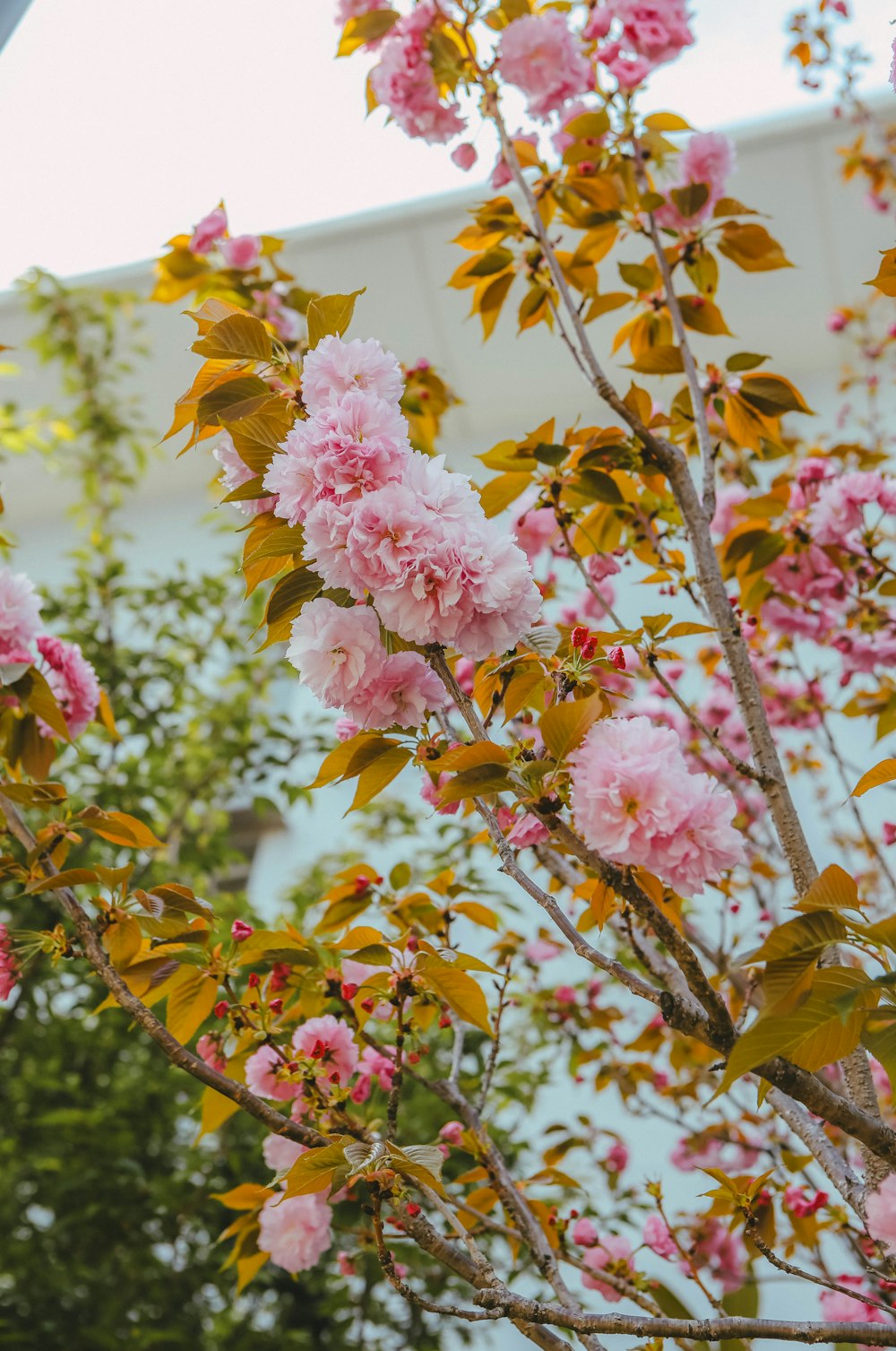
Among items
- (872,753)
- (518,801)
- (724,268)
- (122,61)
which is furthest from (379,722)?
(724,268)

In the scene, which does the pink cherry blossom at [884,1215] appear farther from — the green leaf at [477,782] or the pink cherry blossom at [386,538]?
the pink cherry blossom at [386,538]

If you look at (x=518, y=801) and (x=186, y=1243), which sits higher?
(x=518, y=801)

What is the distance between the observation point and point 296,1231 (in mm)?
882

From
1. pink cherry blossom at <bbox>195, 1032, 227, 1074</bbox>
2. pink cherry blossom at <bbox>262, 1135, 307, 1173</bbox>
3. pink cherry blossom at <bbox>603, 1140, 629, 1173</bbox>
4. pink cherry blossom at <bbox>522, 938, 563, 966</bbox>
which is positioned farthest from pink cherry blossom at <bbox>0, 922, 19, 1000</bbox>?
pink cherry blossom at <bbox>522, 938, 563, 966</bbox>

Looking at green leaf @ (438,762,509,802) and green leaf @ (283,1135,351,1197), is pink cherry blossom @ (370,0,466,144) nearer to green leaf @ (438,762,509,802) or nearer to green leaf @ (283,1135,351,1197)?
green leaf @ (438,762,509,802)

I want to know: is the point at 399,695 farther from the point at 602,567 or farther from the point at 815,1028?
the point at 602,567

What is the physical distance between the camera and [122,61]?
2156mm

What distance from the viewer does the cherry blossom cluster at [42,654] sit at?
94cm

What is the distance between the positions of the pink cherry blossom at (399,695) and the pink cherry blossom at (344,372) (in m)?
0.16

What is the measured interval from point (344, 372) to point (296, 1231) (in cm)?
70

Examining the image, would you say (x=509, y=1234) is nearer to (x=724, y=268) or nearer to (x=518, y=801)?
(x=518, y=801)

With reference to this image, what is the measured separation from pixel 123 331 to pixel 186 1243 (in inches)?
128

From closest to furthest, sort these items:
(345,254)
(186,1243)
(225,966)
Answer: (225,966) → (186,1243) → (345,254)

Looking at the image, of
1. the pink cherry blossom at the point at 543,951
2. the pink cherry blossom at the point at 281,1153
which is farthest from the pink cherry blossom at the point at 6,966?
the pink cherry blossom at the point at 543,951
